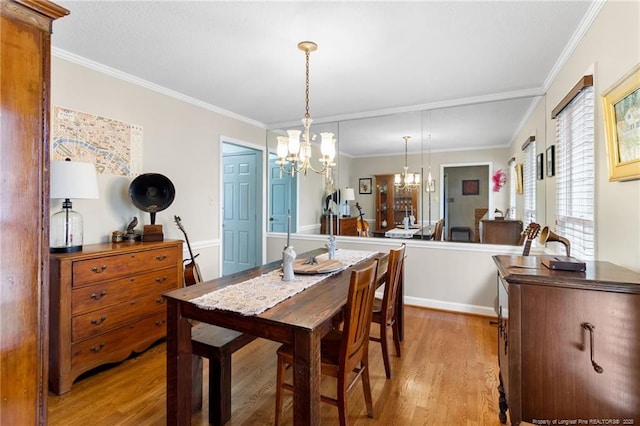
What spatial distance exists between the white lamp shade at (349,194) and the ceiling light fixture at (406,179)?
58 cm

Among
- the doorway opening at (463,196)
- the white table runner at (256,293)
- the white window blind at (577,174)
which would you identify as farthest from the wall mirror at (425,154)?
the white table runner at (256,293)

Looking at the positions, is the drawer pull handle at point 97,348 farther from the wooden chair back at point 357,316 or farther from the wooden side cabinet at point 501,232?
the wooden side cabinet at point 501,232

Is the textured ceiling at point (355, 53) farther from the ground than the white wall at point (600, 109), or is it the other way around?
the textured ceiling at point (355, 53)

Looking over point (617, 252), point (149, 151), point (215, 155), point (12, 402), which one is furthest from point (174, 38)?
point (617, 252)

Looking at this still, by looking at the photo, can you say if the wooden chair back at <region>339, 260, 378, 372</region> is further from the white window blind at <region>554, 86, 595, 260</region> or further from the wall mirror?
the wall mirror

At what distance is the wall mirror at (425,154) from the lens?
3.65 metres

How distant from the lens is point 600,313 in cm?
120

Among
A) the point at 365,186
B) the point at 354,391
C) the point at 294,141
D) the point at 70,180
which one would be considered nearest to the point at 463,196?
the point at 365,186

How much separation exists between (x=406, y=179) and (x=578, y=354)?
9.38ft

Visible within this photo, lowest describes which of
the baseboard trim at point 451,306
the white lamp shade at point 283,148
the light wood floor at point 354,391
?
the light wood floor at point 354,391

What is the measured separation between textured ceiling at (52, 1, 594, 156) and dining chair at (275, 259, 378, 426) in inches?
63.6

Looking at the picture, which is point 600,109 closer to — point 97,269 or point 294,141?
point 294,141

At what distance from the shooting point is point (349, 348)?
1604 mm

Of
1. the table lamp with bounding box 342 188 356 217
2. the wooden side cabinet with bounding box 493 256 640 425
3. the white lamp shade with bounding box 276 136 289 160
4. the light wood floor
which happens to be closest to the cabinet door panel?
the wooden side cabinet with bounding box 493 256 640 425
